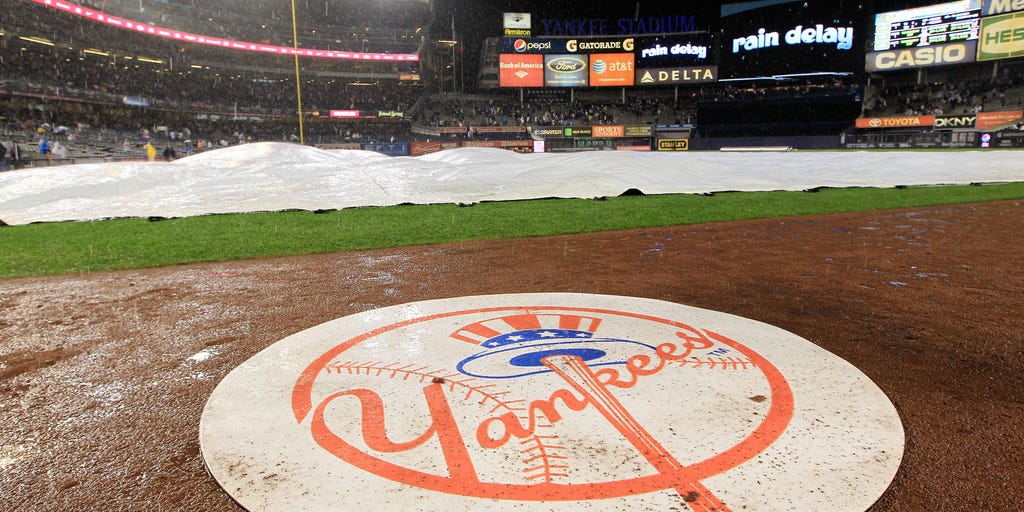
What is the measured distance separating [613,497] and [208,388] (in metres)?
1.90

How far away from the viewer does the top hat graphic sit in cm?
236

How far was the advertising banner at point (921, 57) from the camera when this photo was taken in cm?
3712

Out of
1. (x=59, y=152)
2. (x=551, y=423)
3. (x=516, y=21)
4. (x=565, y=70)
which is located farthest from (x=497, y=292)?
→ (x=516, y=21)

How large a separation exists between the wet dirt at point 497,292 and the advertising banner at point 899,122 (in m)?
35.3

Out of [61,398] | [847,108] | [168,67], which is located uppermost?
[168,67]

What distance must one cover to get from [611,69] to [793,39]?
1476cm

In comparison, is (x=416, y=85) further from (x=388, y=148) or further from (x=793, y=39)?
(x=793, y=39)

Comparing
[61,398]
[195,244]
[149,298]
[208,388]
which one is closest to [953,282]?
[208,388]

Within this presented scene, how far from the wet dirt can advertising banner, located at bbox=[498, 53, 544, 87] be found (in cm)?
4331

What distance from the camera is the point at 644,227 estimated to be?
7.24 m

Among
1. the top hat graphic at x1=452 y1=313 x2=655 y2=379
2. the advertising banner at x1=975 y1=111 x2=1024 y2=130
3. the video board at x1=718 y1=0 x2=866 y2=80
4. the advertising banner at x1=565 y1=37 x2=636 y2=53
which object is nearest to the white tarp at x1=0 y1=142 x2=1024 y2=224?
the top hat graphic at x1=452 y1=313 x2=655 y2=379

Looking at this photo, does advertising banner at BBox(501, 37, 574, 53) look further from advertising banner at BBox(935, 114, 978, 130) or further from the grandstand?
advertising banner at BBox(935, 114, 978, 130)

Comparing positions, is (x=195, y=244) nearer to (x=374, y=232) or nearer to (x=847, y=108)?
(x=374, y=232)

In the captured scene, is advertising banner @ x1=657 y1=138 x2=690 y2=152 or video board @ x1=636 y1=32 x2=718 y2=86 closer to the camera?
advertising banner @ x1=657 y1=138 x2=690 y2=152
